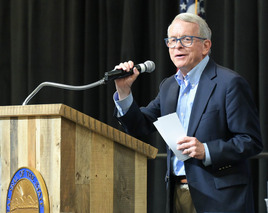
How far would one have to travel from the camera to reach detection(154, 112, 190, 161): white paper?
230 centimetres

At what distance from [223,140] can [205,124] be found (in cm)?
11

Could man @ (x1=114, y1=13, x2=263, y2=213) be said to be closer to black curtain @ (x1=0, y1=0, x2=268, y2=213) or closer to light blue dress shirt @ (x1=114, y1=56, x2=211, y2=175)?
light blue dress shirt @ (x1=114, y1=56, x2=211, y2=175)

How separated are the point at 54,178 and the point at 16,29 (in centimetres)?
367

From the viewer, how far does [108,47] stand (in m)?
4.89

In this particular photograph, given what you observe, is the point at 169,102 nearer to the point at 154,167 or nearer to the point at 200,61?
the point at 200,61

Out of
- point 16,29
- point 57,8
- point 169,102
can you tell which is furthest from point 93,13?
point 169,102

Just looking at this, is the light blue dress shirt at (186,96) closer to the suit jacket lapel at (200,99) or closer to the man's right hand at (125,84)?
the suit jacket lapel at (200,99)

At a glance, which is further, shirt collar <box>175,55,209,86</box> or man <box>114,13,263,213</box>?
shirt collar <box>175,55,209,86</box>

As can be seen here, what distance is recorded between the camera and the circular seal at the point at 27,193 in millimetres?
2064

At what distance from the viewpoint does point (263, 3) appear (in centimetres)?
400

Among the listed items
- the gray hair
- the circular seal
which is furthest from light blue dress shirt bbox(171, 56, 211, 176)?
the circular seal

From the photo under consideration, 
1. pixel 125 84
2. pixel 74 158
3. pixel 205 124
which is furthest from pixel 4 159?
pixel 205 124

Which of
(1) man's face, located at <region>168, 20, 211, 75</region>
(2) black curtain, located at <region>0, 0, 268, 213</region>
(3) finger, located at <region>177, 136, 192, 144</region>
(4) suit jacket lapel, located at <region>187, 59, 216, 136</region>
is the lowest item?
(3) finger, located at <region>177, 136, 192, 144</region>

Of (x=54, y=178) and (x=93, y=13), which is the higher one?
(x=93, y=13)
